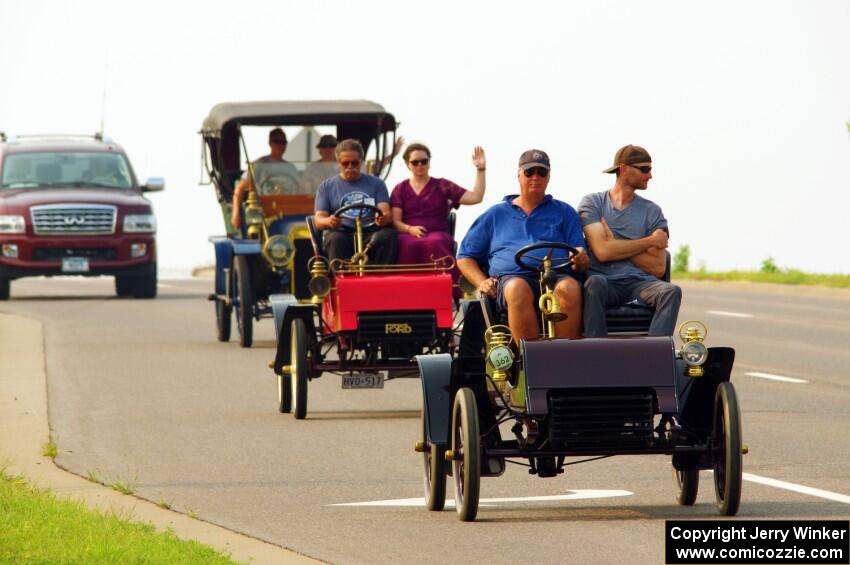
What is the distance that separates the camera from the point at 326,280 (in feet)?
53.0

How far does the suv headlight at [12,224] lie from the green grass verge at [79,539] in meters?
21.5

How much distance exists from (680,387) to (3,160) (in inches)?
918

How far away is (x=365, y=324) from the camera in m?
16.0

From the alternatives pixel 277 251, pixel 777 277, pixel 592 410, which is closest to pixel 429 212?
pixel 277 251

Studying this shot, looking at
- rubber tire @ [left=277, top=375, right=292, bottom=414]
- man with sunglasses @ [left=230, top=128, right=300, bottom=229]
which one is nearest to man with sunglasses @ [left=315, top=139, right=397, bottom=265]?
rubber tire @ [left=277, top=375, right=292, bottom=414]

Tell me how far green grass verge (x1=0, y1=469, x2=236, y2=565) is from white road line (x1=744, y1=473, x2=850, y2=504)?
3571mm

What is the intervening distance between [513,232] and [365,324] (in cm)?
431

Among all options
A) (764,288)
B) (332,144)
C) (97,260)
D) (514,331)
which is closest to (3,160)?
(97,260)

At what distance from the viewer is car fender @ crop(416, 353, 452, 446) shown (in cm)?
1081

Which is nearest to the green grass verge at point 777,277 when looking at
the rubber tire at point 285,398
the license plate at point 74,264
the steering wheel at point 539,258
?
the license plate at point 74,264

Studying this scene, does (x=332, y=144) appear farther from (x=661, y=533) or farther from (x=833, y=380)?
(x=661, y=533)

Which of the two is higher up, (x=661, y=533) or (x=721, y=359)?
(x=721, y=359)

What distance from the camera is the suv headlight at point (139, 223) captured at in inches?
1282

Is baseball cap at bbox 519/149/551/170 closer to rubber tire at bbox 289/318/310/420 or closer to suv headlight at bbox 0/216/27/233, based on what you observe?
rubber tire at bbox 289/318/310/420
